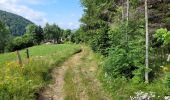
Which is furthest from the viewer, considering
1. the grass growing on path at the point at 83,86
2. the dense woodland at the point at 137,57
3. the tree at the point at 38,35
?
the tree at the point at 38,35

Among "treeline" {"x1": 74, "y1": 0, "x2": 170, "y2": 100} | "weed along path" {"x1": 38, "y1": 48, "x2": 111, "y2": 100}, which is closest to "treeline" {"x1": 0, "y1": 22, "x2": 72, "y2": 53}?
"weed along path" {"x1": 38, "y1": 48, "x2": 111, "y2": 100}

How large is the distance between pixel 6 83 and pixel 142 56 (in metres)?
8.20

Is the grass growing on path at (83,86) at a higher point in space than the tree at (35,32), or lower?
lower

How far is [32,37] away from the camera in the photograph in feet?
431

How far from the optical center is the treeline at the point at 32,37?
101250 millimetres

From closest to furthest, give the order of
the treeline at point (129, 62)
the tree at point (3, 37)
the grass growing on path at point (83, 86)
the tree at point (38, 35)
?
the grass growing on path at point (83, 86) < the treeline at point (129, 62) < the tree at point (3, 37) < the tree at point (38, 35)

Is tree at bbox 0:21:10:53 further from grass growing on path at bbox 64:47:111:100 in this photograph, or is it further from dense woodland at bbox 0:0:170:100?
grass growing on path at bbox 64:47:111:100

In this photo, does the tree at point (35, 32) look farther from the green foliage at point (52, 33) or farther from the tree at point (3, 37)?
the tree at point (3, 37)

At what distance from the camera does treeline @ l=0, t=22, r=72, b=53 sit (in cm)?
10125

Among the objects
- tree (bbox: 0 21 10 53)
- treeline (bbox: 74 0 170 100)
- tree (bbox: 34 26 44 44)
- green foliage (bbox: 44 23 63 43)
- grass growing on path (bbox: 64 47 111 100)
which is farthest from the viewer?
green foliage (bbox: 44 23 63 43)

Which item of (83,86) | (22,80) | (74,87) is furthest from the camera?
(83,86)

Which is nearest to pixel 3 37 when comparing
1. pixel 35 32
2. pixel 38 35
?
pixel 35 32

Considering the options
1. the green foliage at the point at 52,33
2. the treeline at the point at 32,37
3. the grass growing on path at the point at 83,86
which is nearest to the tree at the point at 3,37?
the treeline at the point at 32,37

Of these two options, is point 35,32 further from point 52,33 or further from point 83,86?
point 83,86
